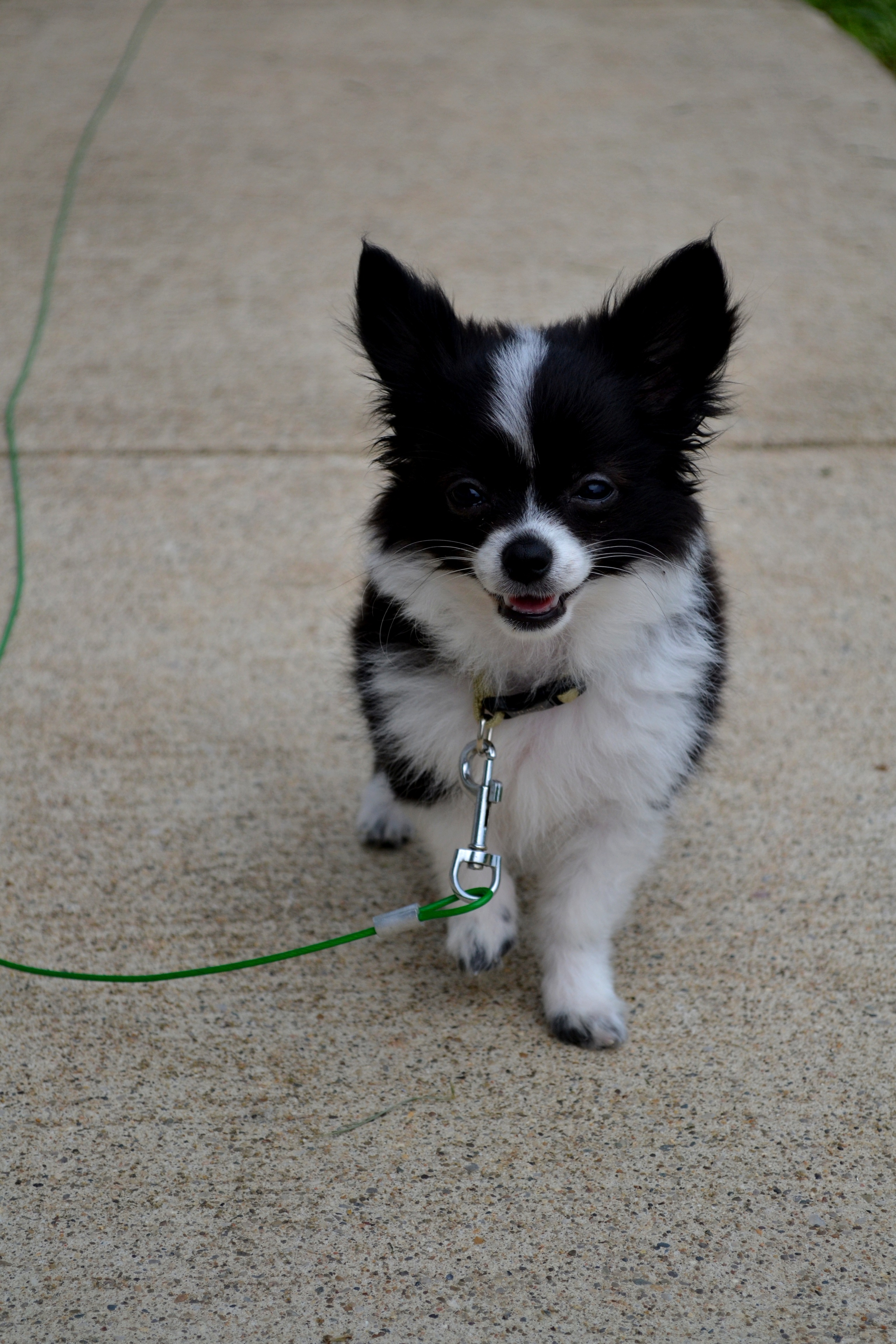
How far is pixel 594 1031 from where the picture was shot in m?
2.94

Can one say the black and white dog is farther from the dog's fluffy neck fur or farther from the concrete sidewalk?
the concrete sidewalk

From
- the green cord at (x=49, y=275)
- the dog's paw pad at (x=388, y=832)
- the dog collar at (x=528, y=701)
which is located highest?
the dog collar at (x=528, y=701)

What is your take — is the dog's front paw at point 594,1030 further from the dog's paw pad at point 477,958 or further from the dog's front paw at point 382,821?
the dog's front paw at point 382,821

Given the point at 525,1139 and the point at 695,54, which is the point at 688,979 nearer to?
the point at 525,1139

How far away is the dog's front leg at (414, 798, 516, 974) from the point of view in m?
3.07

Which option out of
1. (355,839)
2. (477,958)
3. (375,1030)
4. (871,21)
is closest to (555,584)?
(477,958)

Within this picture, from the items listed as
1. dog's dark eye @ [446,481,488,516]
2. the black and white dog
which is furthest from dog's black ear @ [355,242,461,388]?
dog's dark eye @ [446,481,488,516]

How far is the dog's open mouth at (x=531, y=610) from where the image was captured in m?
2.66

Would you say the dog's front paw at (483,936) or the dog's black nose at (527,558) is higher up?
the dog's black nose at (527,558)

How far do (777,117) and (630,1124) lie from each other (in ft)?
24.6

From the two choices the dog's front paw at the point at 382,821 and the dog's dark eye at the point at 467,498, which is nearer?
the dog's dark eye at the point at 467,498

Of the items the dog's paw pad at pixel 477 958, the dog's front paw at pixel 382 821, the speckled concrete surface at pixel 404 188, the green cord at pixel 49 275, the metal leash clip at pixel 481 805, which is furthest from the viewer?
the speckled concrete surface at pixel 404 188

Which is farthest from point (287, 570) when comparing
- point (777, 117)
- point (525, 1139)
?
point (777, 117)

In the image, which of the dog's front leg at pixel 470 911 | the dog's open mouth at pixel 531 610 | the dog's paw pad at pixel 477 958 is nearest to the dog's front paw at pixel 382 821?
the dog's front leg at pixel 470 911
